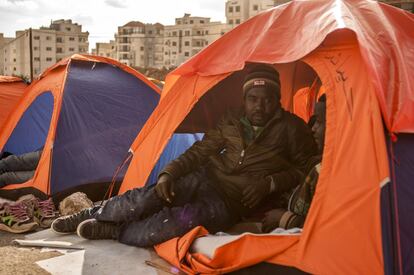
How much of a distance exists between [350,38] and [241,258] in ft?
4.98

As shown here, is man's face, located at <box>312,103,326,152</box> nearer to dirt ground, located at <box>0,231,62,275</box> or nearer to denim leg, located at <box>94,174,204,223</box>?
denim leg, located at <box>94,174,204,223</box>

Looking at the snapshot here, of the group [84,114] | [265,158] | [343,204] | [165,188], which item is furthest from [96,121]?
[343,204]

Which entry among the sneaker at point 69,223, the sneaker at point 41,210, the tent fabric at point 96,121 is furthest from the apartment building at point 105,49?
the sneaker at point 69,223

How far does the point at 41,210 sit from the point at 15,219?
0.33 m

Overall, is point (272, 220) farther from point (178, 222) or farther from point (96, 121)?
point (96, 121)

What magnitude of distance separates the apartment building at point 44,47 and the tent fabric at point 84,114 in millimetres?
59656

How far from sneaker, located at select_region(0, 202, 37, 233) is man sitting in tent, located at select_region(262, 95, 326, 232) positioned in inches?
90.5

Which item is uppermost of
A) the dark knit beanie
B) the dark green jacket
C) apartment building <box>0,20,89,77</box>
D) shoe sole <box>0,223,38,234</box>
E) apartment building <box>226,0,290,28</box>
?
apartment building <box>226,0,290,28</box>

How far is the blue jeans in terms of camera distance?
343 cm

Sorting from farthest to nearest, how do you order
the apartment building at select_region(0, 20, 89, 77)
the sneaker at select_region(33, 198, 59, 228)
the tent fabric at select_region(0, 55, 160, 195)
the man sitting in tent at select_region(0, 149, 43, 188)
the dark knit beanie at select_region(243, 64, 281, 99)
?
the apartment building at select_region(0, 20, 89, 77) < the man sitting in tent at select_region(0, 149, 43, 188) < the tent fabric at select_region(0, 55, 160, 195) < the sneaker at select_region(33, 198, 59, 228) < the dark knit beanie at select_region(243, 64, 281, 99)

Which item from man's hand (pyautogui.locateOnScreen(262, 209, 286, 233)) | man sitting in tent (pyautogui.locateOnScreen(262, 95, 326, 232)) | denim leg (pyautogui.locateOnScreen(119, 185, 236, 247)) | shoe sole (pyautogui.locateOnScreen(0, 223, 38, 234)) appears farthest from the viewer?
shoe sole (pyautogui.locateOnScreen(0, 223, 38, 234))

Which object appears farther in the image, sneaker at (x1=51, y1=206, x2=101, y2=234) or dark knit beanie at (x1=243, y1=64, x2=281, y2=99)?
sneaker at (x1=51, y1=206, x2=101, y2=234)

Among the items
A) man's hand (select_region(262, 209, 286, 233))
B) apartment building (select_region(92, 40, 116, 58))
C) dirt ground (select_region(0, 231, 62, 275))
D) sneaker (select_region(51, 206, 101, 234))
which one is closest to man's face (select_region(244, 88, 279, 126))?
man's hand (select_region(262, 209, 286, 233))

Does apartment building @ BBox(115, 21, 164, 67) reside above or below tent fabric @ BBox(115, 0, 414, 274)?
above
